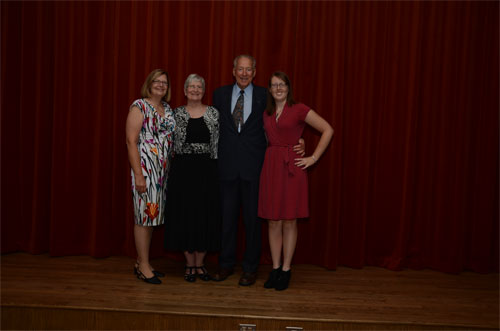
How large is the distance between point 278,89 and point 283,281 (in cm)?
136

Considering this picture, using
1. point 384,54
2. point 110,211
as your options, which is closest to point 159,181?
point 110,211

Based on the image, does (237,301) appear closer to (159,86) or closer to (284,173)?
(284,173)

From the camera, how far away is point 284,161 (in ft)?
8.36

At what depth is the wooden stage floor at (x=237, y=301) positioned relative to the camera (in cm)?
218

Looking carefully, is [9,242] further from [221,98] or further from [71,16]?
[221,98]

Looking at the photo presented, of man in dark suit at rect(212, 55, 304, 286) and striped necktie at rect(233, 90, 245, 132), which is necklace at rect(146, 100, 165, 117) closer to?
man in dark suit at rect(212, 55, 304, 286)

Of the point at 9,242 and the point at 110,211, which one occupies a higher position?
the point at 110,211

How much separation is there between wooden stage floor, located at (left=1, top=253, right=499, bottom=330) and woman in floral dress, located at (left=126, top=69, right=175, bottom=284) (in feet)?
1.20

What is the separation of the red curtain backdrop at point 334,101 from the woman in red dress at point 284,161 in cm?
58

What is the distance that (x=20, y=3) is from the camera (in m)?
3.31

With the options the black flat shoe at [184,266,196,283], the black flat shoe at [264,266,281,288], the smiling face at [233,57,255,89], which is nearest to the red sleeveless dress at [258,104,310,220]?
the smiling face at [233,57,255,89]

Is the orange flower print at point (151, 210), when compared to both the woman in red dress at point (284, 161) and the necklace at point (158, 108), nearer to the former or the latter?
the necklace at point (158, 108)

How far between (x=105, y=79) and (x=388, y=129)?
8.36 ft

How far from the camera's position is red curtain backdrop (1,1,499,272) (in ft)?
10.1
